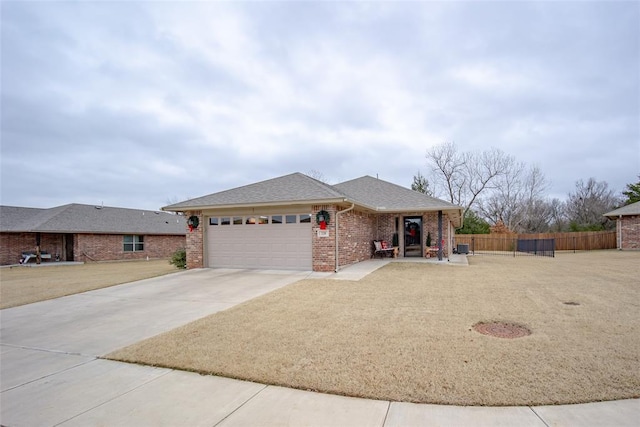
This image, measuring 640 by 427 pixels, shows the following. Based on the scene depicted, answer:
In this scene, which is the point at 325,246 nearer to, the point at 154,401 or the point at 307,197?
the point at 307,197

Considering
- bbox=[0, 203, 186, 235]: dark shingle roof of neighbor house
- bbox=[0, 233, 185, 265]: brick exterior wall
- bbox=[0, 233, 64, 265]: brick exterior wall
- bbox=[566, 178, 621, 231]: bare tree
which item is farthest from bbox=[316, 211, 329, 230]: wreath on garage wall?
bbox=[566, 178, 621, 231]: bare tree

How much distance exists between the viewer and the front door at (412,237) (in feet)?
55.9

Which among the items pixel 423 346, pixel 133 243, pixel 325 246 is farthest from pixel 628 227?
pixel 133 243

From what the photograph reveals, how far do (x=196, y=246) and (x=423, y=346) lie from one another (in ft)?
36.9

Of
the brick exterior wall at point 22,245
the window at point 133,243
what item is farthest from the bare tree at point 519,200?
the brick exterior wall at point 22,245

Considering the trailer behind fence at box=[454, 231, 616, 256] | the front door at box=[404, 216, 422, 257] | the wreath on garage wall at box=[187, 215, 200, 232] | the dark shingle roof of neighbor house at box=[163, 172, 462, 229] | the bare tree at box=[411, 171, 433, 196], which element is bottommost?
the trailer behind fence at box=[454, 231, 616, 256]

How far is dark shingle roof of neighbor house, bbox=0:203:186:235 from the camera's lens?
21.4m

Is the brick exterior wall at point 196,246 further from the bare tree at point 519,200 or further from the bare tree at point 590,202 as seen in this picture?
the bare tree at point 590,202

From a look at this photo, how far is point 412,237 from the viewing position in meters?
17.3

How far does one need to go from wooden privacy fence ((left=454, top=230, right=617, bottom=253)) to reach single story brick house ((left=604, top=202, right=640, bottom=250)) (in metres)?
1.88

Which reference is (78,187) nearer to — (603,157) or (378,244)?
(378,244)

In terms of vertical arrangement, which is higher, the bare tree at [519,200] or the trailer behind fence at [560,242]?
the bare tree at [519,200]

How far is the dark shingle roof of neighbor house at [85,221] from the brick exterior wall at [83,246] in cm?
76

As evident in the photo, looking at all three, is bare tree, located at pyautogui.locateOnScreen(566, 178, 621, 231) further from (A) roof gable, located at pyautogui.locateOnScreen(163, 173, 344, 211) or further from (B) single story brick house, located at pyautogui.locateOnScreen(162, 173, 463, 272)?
(A) roof gable, located at pyautogui.locateOnScreen(163, 173, 344, 211)
